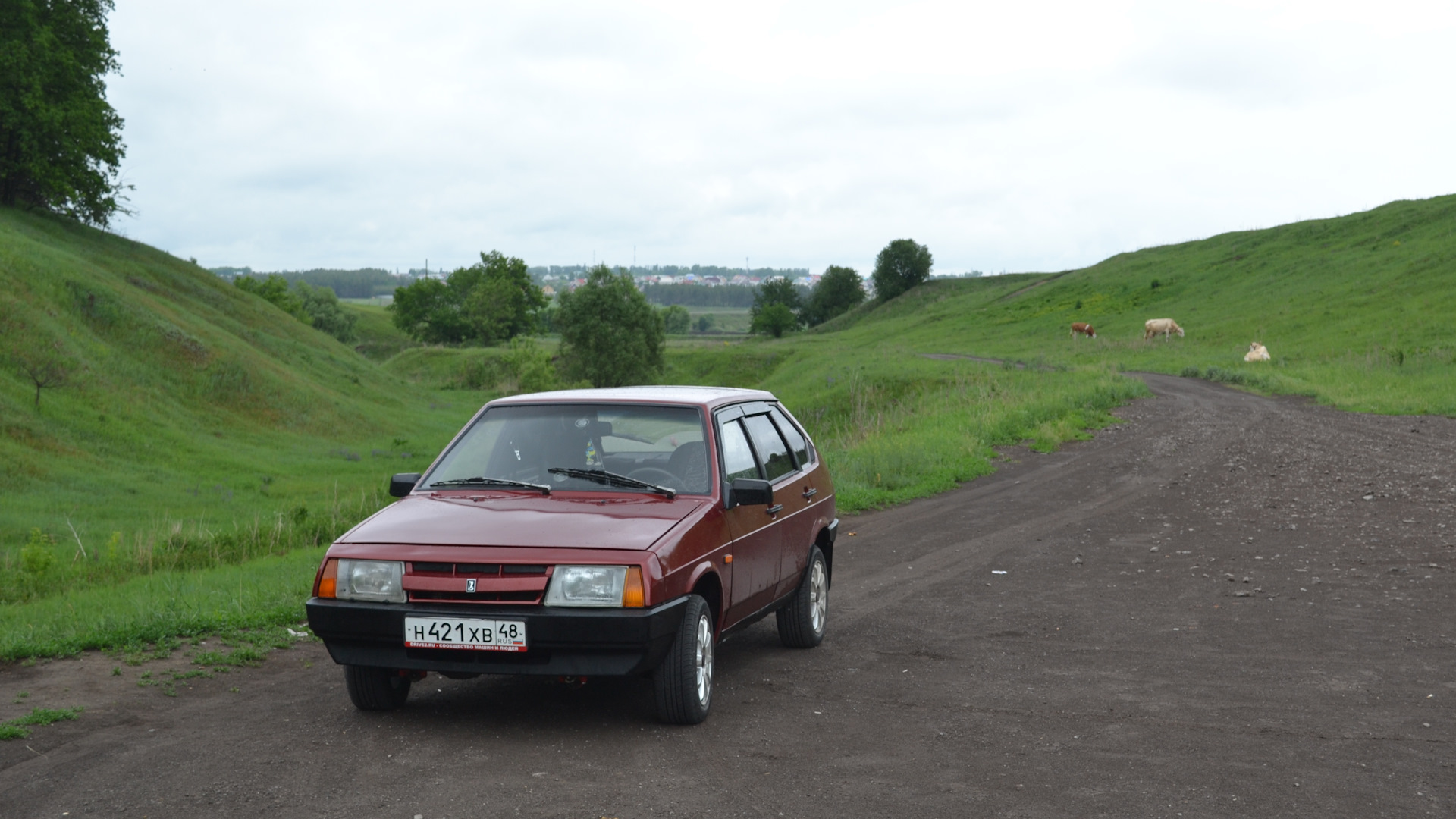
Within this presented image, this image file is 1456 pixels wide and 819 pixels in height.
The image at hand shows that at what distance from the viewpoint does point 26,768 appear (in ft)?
17.3

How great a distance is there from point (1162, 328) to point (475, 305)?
8872 centimetres

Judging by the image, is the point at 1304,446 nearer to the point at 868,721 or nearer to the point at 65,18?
the point at 868,721

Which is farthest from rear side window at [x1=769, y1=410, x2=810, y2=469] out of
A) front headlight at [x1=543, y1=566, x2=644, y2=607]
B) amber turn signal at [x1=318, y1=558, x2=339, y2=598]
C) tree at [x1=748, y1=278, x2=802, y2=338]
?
tree at [x1=748, y1=278, x2=802, y2=338]

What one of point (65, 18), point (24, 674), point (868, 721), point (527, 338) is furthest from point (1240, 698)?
point (527, 338)

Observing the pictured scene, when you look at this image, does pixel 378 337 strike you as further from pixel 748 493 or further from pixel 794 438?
pixel 748 493

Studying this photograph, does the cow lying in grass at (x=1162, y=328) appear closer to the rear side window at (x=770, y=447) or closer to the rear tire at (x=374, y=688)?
the rear side window at (x=770, y=447)

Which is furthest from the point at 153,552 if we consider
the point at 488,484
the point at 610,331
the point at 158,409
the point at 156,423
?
the point at 610,331

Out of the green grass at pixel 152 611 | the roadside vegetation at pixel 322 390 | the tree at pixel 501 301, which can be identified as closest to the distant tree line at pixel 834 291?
→ the tree at pixel 501 301

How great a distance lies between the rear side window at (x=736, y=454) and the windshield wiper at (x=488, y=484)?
1066 mm

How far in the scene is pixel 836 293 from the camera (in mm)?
149500

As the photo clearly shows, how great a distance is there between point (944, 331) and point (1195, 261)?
17701 mm

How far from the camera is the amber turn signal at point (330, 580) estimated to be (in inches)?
228

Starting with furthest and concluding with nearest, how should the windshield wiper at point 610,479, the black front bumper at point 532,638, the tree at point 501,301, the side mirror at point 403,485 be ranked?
the tree at point 501,301
the side mirror at point 403,485
the windshield wiper at point 610,479
the black front bumper at point 532,638

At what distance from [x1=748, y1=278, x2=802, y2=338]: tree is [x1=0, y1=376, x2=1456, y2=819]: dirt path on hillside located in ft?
414
